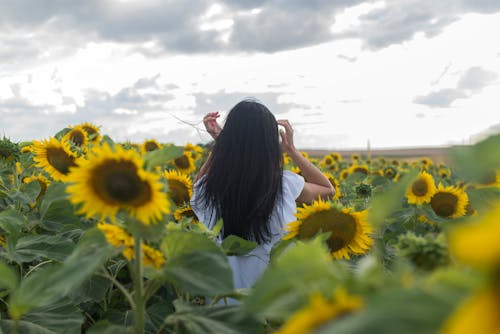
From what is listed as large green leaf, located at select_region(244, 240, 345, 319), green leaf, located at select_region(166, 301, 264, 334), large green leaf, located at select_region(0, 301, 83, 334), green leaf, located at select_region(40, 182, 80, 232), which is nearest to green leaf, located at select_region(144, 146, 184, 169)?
green leaf, located at select_region(166, 301, 264, 334)

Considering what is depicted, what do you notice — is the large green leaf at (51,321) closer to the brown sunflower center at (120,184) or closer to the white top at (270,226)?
the brown sunflower center at (120,184)

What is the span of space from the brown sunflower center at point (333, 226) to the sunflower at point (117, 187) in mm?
947

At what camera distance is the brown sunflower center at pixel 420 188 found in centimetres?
432

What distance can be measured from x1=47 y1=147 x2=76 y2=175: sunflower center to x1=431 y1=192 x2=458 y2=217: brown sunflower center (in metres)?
2.89

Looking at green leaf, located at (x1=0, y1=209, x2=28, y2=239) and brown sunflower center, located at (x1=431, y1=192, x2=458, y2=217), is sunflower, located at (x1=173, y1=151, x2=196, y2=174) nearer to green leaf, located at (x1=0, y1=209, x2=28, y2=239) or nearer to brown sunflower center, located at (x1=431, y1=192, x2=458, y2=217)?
brown sunflower center, located at (x1=431, y1=192, x2=458, y2=217)

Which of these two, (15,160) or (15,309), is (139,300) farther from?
(15,160)

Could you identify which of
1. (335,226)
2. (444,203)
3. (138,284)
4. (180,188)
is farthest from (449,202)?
(138,284)

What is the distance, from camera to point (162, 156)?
128 centimetres

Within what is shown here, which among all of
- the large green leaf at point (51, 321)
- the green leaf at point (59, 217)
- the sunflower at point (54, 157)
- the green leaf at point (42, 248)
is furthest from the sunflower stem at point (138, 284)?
the sunflower at point (54, 157)

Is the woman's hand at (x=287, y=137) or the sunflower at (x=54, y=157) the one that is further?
the woman's hand at (x=287, y=137)

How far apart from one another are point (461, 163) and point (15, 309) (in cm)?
103

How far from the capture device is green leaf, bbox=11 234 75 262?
7.00 ft

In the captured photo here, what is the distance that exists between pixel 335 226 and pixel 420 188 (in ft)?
7.53

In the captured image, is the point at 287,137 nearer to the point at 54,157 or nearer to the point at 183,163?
the point at 54,157
